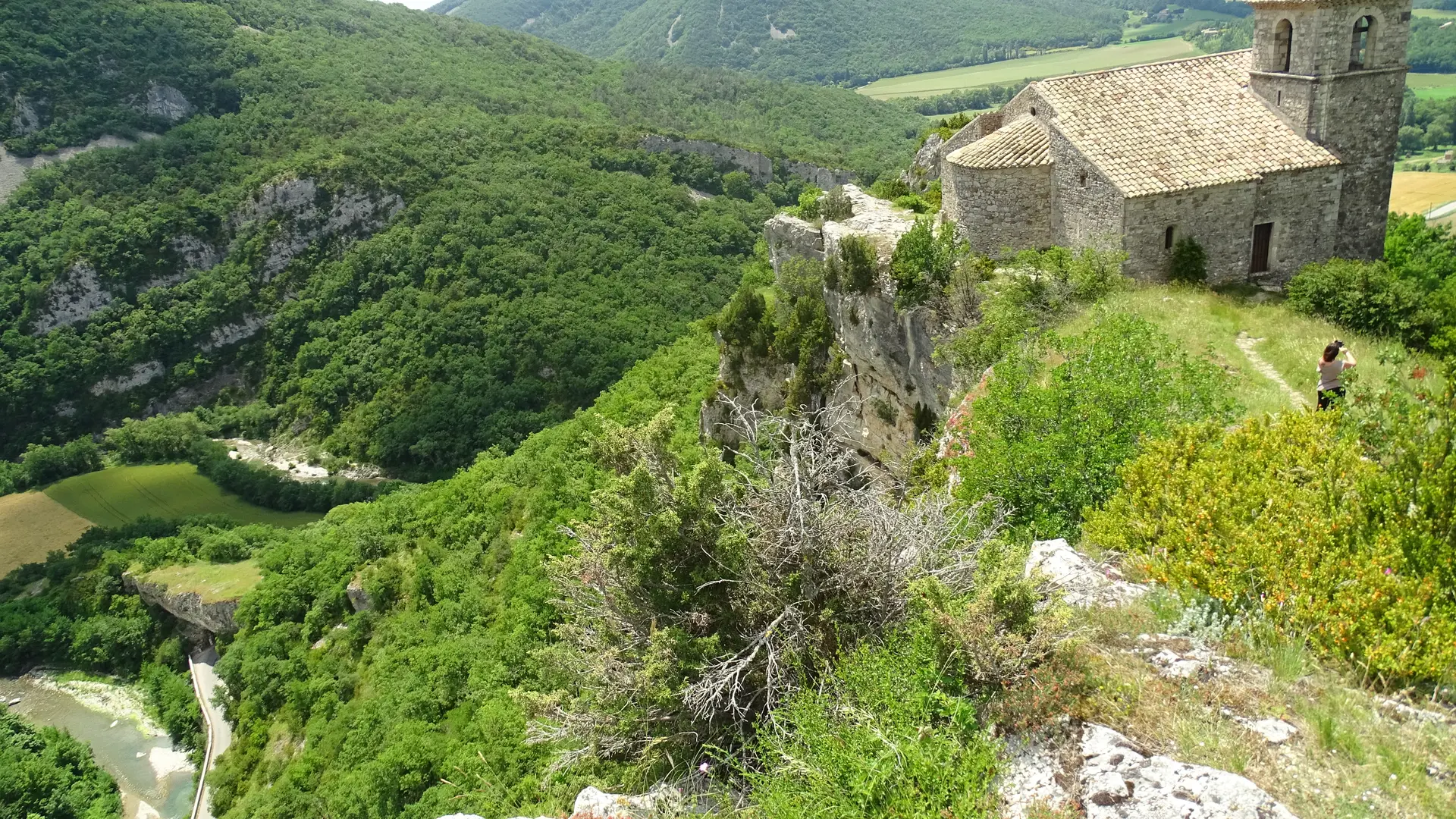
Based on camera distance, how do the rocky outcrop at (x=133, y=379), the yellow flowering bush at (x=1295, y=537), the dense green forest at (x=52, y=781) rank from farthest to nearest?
the rocky outcrop at (x=133, y=379) < the dense green forest at (x=52, y=781) < the yellow flowering bush at (x=1295, y=537)

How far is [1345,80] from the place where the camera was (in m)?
16.0

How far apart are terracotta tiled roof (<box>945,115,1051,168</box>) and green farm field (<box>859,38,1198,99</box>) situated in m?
99.4

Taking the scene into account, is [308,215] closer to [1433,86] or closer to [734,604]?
[734,604]

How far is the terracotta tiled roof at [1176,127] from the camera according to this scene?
15984mm

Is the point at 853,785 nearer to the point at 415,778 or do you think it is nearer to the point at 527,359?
the point at 415,778

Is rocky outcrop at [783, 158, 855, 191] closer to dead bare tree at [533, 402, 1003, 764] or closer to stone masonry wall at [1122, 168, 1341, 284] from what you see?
stone masonry wall at [1122, 168, 1341, 284]

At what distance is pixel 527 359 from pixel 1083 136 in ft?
152

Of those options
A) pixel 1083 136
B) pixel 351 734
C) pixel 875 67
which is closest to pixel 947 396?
pixel 1083 136

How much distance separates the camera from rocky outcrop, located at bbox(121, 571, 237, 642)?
43188 mm

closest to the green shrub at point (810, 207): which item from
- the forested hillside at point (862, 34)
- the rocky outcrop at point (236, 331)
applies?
the rocky outcrop at point (236, 331)

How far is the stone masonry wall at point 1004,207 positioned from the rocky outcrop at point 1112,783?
14566 mm

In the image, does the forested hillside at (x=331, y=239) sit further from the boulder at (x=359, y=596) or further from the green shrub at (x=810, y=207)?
the green shrub at (x=810, y=207)

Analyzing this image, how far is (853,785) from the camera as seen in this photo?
5219 mm

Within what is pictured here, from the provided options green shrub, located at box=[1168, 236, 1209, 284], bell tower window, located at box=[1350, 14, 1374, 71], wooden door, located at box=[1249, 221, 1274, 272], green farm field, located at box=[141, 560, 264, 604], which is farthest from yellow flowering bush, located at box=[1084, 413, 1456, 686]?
green farm field, located at box=[141, 560, 264, 604]
